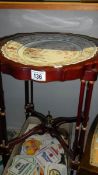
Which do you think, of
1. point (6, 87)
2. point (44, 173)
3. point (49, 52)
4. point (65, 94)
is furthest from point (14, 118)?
point (49, 52)

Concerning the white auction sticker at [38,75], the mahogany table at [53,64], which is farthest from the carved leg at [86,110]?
the white auction sticker at [38,75]

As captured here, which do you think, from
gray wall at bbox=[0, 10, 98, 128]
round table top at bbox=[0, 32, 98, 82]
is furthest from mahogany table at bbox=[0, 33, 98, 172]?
gray wall at bbox=[0, 10, 98, 128]

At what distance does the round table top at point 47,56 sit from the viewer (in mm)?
785

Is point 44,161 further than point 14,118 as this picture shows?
No

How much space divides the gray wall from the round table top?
137 mm

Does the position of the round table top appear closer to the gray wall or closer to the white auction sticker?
the white auction sticker

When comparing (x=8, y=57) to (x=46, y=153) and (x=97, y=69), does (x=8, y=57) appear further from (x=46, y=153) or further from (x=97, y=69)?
(x=46, y=153)

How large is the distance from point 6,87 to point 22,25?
0.37 m

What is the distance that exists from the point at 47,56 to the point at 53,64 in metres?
0.09

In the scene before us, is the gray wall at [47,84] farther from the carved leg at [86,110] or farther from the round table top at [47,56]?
the carved leg at [86,110]

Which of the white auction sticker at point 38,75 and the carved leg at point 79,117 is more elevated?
the white auction sticker at point 38,75

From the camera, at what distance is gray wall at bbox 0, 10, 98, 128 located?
1.16m

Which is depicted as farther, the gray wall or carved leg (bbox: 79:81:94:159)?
the gray wall

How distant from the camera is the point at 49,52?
36.0 inches
